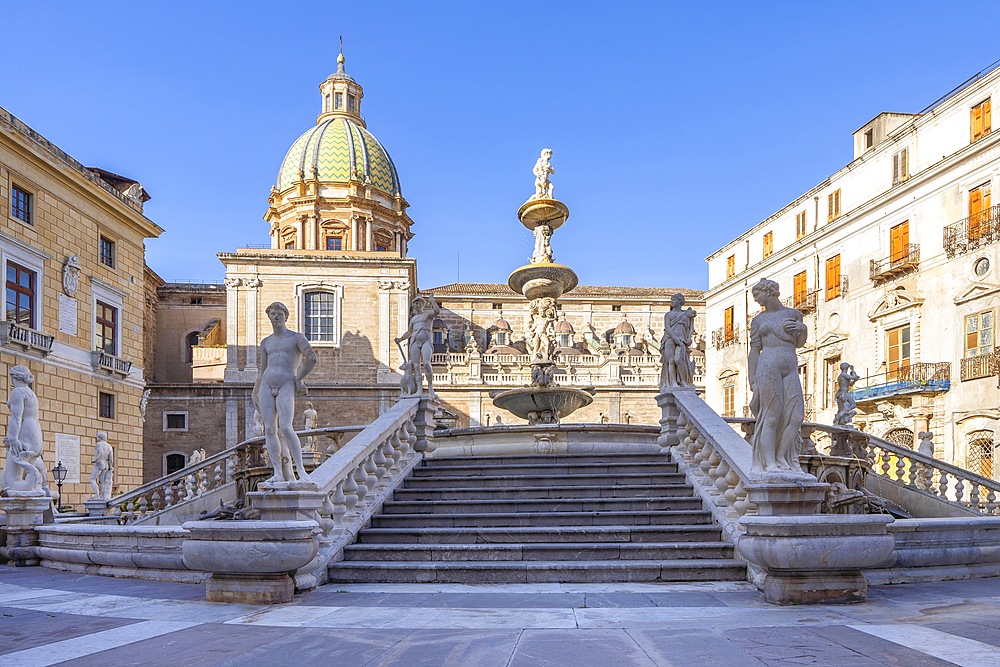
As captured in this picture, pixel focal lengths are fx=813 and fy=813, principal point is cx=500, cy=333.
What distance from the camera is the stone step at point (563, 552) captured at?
8086 millimetres

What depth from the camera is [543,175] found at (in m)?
18.5

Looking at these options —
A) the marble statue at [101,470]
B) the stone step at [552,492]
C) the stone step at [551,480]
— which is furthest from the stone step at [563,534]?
the marble statue at [101,470]

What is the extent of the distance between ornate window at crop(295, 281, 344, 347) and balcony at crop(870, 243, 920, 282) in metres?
26.3

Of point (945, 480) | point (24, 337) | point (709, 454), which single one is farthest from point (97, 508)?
point (945, 480)

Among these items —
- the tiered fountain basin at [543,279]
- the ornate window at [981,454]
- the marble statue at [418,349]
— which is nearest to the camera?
the marble statue at [418,349]

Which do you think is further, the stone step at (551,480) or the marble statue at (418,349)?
the marble statue at (418,349)

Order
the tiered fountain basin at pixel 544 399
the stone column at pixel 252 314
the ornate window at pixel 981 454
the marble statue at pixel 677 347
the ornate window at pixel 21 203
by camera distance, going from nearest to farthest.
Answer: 1. the marble statue at pixel 677 347
2. the tiered fountain basin at pixel 544 399
3. the ornate window at pixel 21 203
4. the ornate window at pixel 981 454
5. the stone column at pixel 252 314

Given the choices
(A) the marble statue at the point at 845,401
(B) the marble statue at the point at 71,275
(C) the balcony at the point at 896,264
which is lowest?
(A) the marble statue at the point at 845,401

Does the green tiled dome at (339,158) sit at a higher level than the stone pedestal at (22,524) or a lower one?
higher

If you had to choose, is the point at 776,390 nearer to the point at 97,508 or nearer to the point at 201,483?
the point at 201,483

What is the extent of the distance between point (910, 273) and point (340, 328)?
27.6 meters

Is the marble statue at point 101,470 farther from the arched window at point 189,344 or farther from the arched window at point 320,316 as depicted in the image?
the arched window at point 189,344

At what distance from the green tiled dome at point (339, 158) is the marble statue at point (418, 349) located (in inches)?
1621

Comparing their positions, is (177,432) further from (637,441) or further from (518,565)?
(518,565)
